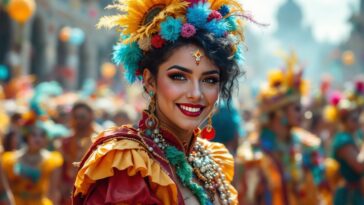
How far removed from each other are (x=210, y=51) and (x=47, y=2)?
2787cm

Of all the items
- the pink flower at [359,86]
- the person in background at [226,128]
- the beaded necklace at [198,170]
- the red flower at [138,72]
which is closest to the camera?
the beaded necklace at [198,170]

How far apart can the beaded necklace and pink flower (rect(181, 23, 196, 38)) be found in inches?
18.7

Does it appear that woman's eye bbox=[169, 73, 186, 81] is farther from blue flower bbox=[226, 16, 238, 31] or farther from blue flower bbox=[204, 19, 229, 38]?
blue flower bbox=[226, 16, 238, 31]

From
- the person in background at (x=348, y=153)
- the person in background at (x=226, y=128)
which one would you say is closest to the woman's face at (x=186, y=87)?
the person in background at (x=226, y=128)

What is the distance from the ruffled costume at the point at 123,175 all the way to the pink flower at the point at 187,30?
52 centimetres

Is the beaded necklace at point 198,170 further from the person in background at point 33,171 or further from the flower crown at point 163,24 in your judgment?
the person in background at point 33,171

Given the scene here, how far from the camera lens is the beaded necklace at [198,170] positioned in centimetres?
304

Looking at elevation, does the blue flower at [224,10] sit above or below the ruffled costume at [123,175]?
above

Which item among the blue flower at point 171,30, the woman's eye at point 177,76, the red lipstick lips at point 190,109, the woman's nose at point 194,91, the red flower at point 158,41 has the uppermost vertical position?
the blue flower at point 171,30

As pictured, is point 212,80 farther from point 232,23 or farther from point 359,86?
point 359,86

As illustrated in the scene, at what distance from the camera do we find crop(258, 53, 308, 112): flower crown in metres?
6.82

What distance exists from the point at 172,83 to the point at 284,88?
161 inches

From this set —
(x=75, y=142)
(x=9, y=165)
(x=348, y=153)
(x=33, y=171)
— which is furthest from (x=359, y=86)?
(x=9, y=165)

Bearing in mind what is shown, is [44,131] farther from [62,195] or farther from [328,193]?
[328,193]
